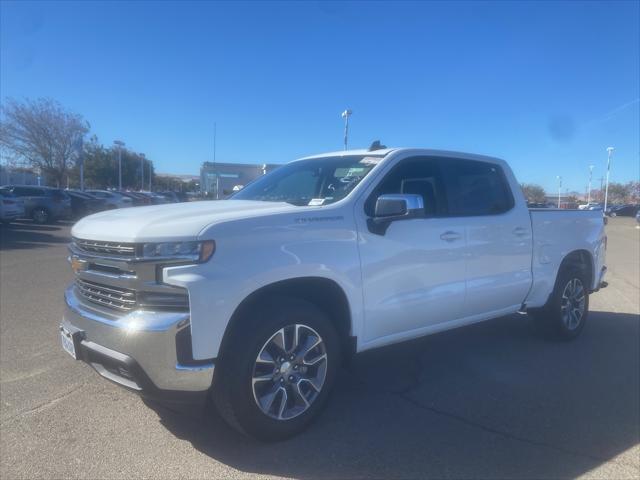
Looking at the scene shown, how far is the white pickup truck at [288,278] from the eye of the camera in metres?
2.83

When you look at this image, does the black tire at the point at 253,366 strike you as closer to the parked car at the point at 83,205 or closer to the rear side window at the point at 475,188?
the rear side window at the point at 475,188

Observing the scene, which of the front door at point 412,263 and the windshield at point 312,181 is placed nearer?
the front door at point 412,263

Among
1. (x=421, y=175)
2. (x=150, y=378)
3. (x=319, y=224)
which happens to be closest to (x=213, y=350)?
(x=150, y=378)

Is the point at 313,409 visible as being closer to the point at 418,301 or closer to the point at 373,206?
the point at 418,301

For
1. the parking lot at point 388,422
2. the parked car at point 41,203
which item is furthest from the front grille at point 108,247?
the parked car at point 41,203

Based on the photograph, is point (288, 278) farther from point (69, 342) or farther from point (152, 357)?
point (69, 342)

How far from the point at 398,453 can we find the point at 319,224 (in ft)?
5.17

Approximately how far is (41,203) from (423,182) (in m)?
21.0

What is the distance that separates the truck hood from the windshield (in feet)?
1.61

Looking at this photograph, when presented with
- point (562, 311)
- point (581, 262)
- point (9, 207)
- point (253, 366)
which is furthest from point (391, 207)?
point (9, 207)

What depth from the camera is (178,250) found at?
2.83 m

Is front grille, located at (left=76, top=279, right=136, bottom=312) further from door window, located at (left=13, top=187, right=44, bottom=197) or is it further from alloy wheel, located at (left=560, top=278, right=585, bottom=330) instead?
door window, located at (left=13, top=187, right=44, bottom=197)

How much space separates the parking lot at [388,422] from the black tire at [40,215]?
17.8 metres

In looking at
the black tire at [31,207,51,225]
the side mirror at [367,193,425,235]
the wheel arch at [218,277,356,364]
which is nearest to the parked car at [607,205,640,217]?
the black tire at [31,207,51,225]
